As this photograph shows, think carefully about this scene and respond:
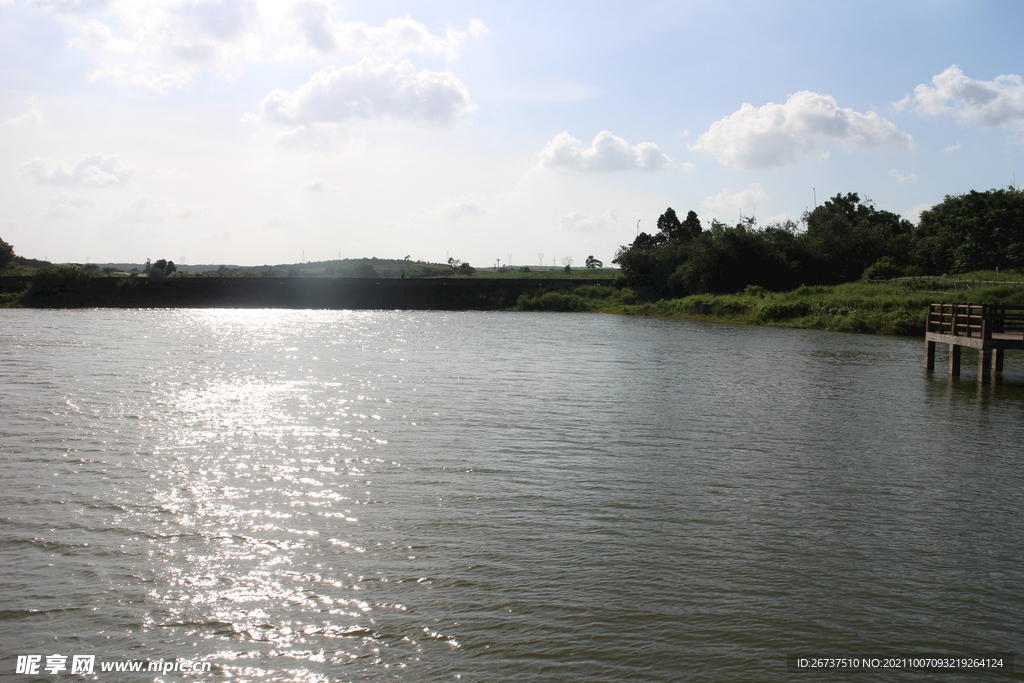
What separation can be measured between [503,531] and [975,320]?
26.0m

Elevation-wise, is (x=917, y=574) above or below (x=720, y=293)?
below

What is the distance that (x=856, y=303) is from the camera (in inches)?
2454

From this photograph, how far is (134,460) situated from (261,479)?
303cm

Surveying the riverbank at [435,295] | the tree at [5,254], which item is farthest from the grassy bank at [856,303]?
the tree at [5,254]

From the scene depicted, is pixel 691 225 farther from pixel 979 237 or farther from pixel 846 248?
pixel 979 237

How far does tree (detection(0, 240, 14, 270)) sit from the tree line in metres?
111

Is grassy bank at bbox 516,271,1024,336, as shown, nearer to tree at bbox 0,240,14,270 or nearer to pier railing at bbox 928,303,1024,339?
pier railing at bbox 928,303,1024,339

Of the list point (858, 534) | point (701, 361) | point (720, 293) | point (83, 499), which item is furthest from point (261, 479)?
point (720, 293)

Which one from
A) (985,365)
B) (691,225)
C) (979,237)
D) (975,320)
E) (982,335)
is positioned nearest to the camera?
(982,335)

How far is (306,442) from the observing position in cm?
1764

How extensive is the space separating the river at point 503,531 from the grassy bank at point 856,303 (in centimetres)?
3381

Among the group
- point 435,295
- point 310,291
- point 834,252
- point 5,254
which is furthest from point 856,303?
point 5,254

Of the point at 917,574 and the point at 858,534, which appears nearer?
the point at 917,574

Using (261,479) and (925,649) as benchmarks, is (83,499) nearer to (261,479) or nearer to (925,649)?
(261,479)
